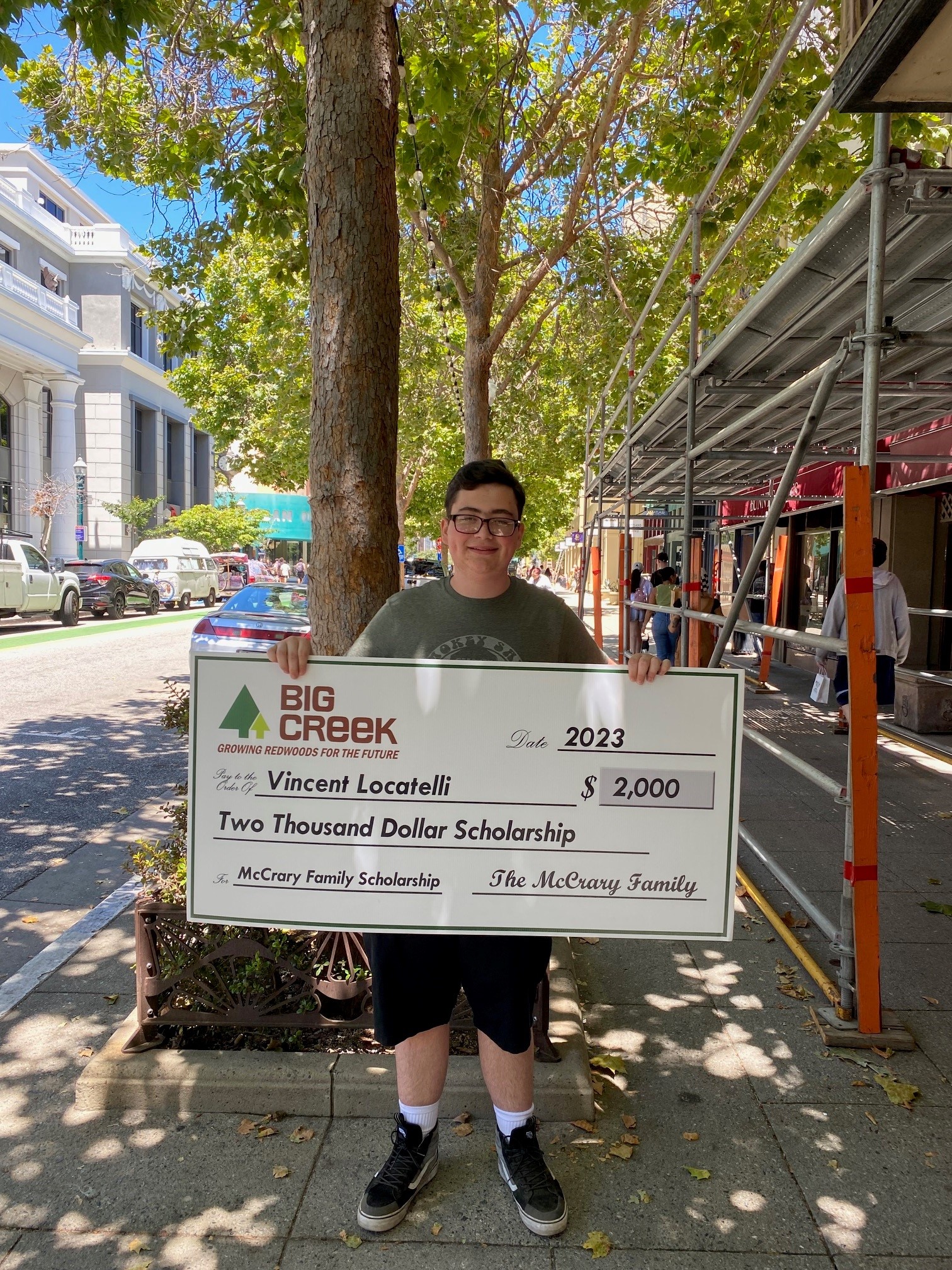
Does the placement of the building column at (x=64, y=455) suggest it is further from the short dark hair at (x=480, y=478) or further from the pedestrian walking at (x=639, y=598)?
the short dark hair at (x=480, y=478)

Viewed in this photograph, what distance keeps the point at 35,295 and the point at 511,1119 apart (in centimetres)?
4187

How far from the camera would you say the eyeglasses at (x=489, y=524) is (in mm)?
2586

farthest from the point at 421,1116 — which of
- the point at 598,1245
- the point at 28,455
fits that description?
the point at 28,455

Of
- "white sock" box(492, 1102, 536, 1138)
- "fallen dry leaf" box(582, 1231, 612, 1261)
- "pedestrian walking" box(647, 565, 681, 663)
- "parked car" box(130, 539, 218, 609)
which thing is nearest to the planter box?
"white sock" box(492, 1102, 536, 1138)

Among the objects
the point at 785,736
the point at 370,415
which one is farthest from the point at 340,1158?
the point at 785,736

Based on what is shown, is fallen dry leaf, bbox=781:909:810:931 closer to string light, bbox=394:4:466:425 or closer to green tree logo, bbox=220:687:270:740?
green tree logo, bbox=220:687:270:740

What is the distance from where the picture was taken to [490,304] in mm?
11547

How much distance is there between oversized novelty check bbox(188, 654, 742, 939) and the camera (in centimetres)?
265

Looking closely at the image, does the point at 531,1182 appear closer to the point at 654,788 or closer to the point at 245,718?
the point at 654,788

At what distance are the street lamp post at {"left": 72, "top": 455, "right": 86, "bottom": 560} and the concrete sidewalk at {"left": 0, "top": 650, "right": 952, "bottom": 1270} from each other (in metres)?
38.5

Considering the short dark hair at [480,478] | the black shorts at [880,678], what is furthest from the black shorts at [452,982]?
the black shorts at [880,678]

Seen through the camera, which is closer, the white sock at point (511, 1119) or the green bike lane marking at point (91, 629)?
the white sock at point (511, 1119)

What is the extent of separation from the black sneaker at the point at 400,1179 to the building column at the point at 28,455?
1579 inches

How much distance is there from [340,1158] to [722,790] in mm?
1565
